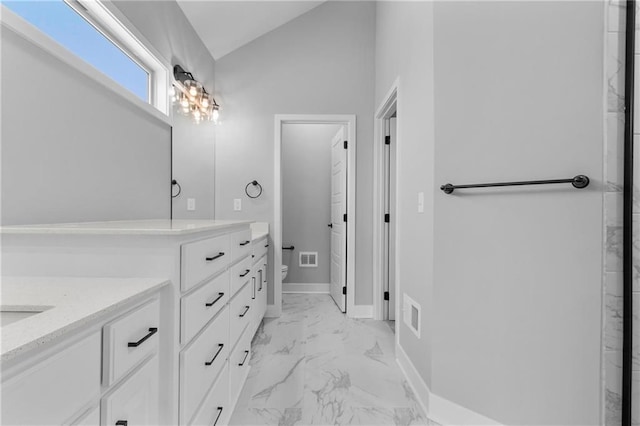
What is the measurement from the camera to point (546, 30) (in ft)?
4.27

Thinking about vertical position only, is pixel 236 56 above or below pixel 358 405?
above

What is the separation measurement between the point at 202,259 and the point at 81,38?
4.28ft

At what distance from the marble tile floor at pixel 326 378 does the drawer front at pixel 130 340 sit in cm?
100

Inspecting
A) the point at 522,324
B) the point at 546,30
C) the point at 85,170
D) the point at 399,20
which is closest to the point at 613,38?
the point at 546,30

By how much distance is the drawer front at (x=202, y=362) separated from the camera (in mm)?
1009

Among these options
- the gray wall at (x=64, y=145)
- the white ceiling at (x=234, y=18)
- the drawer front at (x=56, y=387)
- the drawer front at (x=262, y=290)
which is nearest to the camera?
the drawer front at (x=56, y=387)

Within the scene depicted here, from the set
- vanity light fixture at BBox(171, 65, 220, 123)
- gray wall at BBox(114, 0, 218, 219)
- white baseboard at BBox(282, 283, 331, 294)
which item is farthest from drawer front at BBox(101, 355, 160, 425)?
white baseboard at BBox(282, 283, 331, 294)

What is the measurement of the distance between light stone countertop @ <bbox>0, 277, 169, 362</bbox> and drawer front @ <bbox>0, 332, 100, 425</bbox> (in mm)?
47

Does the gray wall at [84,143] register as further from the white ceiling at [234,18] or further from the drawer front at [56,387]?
the drawer front at [56,387]

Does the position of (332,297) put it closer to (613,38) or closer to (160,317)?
(160,317)

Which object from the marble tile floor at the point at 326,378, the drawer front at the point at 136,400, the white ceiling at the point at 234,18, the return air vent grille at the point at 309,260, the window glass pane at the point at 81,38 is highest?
the white ceiling at the point at 234,18

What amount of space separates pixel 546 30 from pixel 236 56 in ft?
8.91

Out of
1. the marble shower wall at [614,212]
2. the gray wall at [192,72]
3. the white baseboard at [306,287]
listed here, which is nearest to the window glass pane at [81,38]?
the gray wall at [192,72]

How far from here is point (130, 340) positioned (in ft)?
2.50
